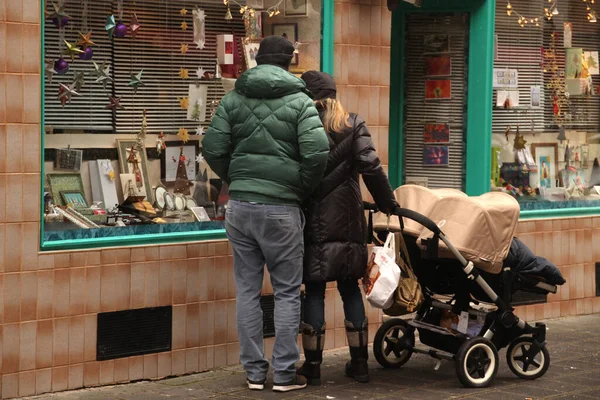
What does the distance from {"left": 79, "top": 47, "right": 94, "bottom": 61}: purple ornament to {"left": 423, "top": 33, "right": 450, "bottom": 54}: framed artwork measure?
148 inches

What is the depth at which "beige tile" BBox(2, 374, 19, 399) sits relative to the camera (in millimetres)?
7539

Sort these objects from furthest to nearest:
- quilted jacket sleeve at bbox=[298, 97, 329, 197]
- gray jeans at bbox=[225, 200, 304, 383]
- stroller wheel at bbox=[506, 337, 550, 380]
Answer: stroller wheel at bbox=[506, 337, 550, 380] → gray jeans at bbox=[225, 200, 304, 383] → quilted jacket sleeve at bbox=[298, 97, 329, 197]

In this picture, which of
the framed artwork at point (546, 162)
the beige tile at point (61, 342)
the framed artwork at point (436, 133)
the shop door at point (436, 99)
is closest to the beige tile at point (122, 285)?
the beige tile at point (61, 342)

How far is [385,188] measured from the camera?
7922 mm

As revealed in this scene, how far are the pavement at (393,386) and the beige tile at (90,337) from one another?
22cm

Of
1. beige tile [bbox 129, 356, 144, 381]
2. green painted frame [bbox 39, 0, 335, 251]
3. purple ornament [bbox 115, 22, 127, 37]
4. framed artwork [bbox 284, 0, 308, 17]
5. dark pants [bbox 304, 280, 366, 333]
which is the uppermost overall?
framed artwork [bbox 284, 0, 308, 17]

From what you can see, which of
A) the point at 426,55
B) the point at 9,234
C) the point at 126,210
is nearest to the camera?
the point at 9,234

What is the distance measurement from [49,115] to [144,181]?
94 centimetres

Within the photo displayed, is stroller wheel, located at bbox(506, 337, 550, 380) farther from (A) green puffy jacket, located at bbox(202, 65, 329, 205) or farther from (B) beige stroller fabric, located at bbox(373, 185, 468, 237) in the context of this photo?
(A) green puffy jacket, located at bbox(202, 65, 329, 205)

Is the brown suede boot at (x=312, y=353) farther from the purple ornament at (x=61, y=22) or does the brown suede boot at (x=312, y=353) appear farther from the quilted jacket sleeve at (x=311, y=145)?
the purple ornament at (x=61, y=22)

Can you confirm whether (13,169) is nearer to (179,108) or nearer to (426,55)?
(179,108)

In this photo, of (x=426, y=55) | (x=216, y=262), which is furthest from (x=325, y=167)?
(x=426, y=55)

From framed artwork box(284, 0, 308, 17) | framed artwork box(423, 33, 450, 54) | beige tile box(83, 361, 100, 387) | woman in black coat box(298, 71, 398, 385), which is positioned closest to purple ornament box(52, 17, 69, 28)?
woman in black coat box(298, 71, 398, 385)

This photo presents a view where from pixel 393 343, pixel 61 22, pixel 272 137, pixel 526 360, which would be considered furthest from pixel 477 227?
pixel 61 22
